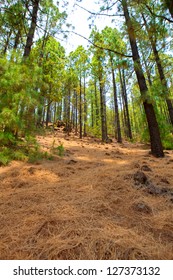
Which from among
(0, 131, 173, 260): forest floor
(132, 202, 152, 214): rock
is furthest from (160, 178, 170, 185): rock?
(132, 202, 152, 214): rock

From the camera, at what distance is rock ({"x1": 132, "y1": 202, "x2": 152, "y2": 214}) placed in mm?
1928

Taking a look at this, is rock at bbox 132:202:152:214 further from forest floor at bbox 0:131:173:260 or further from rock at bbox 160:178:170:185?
rock at bbox 160:178:170:185

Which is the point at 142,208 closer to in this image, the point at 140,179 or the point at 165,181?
the point at 140,179

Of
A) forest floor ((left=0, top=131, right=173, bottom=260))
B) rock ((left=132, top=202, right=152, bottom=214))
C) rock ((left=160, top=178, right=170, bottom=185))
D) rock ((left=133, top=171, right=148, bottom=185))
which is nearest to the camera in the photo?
forest floor ((left=0, top=131, right=173, bottom=260))

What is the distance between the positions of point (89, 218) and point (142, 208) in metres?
0.66

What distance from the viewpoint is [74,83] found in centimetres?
1644

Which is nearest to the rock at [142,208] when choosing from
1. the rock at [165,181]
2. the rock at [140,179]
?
the rock at [140,179]

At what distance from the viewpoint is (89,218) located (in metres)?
1.76

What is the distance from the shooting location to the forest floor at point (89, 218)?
1.30 meters

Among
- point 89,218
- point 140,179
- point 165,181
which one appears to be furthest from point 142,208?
point 165,181

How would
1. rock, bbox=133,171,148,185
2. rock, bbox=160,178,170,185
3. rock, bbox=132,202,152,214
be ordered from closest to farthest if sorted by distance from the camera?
1. rock, bbox=132,202,152,214
2. rock, bbox=133,171,148,185
3. rock, bbox=160,178,170,185

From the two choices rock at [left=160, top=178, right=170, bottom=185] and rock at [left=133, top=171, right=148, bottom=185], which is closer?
rock at [left=133, top=171, right=148, bottom=185]

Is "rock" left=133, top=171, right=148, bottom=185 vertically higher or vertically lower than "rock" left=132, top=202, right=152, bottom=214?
higher

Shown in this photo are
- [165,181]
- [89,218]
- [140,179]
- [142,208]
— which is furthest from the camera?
[165,181]
